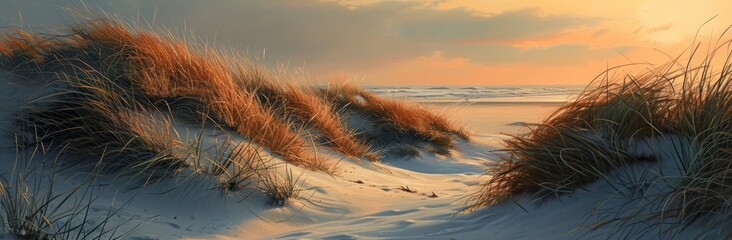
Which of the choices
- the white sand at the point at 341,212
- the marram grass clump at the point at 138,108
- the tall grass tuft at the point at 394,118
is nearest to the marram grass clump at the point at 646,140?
the white sand at the point at 341,212

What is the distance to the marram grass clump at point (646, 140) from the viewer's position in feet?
8.84

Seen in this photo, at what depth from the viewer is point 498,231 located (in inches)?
131

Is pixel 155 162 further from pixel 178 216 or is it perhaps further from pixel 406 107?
pixel 406 107

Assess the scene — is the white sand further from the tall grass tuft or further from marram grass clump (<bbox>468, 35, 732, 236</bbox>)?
the tall grass tuft

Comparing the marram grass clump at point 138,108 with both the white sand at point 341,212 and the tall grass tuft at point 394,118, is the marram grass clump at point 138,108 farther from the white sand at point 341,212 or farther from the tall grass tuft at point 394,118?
the tall grass tuft at point 394,118

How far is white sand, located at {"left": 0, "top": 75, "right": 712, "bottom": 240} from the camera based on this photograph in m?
3.25

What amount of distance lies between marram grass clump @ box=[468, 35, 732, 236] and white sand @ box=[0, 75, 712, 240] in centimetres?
13

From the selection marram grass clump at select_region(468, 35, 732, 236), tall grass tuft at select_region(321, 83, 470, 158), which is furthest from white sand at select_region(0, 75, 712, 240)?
tall grass tuft at select_region(321, 83, 470, 158)

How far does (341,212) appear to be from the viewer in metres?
4.77

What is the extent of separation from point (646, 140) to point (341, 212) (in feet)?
7.39

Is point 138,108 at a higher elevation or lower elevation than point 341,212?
higher

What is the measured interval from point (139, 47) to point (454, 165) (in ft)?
14.0

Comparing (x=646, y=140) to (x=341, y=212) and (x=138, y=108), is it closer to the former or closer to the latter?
(x=341, y=212)

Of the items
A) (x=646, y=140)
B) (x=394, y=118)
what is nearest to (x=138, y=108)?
(x=646, y=140)
